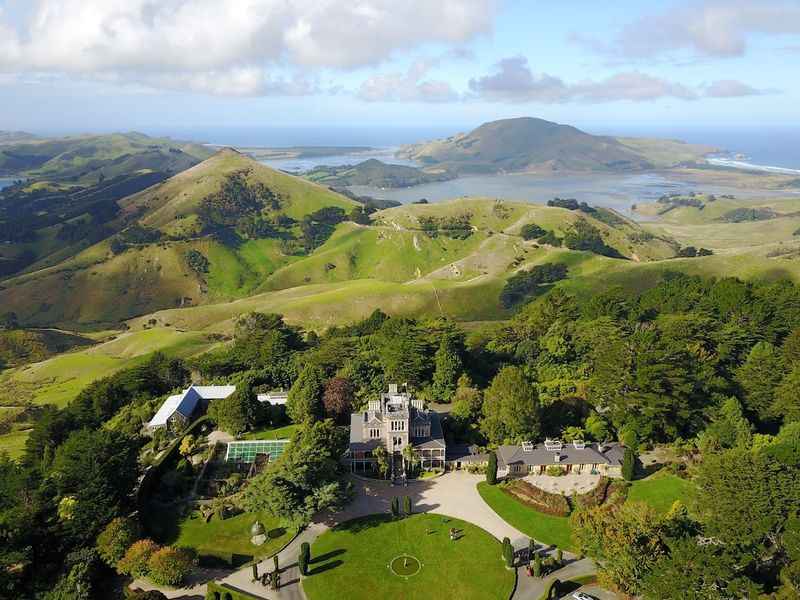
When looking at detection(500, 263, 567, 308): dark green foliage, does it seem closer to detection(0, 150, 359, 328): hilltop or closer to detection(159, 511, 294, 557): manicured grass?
detection(0, 150, 359, 328): hilltop

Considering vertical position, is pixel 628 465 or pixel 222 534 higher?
pixel 628 465

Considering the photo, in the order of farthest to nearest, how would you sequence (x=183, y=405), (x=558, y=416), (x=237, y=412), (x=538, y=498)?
(x=183, y=405)
(x=558, y=416)
(x=237, y=412)
(x=538, y=498)

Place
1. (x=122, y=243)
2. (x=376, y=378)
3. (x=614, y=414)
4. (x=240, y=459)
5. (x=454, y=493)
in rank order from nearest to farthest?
1. (x=454, y=493)
2. (x=240, y=459)
3. (x=614, y=414)
4. (x=376, y=378)
5. (x=122, y=243)

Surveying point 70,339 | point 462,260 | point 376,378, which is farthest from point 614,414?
point 70,339

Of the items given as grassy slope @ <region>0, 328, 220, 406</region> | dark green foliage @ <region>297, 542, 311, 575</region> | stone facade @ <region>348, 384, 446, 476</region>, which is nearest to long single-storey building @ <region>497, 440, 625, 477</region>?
stone facade @ <region>348, 384, 446, 476</region>

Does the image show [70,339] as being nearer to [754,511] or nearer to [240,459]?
[240,459]

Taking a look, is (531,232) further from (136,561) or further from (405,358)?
(136,561)

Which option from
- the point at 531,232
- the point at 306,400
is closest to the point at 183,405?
the point at 306,400
